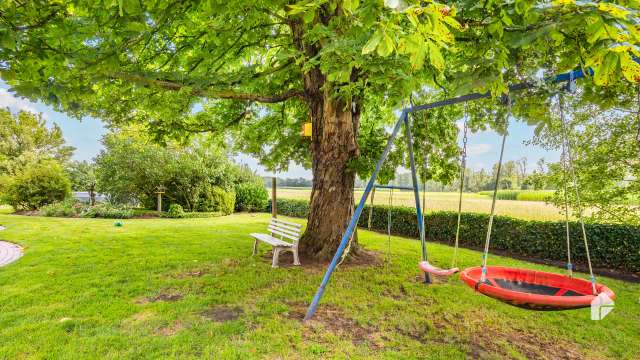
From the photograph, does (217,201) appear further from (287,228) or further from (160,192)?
(287,228)

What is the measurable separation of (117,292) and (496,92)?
17.0ft

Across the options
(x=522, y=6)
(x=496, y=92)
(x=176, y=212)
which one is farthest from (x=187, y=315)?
(x=176, y=212)

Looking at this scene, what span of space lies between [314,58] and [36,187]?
1708 cm

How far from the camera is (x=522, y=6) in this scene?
2.24 meters

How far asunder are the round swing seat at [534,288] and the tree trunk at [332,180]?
306 cm

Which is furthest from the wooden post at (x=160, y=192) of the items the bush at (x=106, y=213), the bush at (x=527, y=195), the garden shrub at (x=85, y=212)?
the bush at (x=527, y=195)

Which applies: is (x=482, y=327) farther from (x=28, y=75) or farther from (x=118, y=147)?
(x=118, y=147)

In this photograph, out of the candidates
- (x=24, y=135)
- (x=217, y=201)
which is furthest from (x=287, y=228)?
(x=24, y=135)

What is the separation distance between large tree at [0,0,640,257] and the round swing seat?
4.99 feet

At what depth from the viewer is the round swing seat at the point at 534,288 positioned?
2375 mm

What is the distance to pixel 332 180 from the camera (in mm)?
6121

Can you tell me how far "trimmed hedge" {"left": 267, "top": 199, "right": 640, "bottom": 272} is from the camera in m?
6.97

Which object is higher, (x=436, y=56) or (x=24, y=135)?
(x=24, y=135)

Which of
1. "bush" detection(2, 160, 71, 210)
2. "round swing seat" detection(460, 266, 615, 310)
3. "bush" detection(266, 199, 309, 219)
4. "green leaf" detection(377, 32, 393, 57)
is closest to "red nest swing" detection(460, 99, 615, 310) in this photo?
"round swing seat" detection(460, 266, 615, 310)
